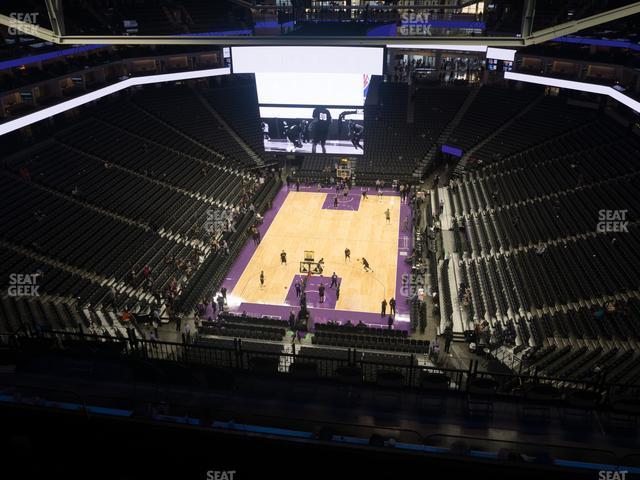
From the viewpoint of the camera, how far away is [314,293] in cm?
2562

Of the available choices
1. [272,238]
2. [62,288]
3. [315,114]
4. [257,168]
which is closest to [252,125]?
[257,168]

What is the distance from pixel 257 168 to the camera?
39.9 metres

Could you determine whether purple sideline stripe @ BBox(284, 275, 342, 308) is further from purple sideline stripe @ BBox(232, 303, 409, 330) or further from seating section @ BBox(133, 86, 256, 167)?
seating section @ BBox(133, 86, 256, 167)

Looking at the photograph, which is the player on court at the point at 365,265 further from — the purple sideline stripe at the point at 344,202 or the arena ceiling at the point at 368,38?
the arena ceiling at the point at 368,38

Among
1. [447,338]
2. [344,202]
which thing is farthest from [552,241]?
[344,202]

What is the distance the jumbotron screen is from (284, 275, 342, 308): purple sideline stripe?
43.7 feet

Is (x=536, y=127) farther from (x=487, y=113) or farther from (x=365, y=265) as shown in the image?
(x=365, y=265)

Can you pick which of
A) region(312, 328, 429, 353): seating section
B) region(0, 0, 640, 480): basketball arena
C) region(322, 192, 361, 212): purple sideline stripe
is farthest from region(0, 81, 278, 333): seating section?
region(312, 328, 429, 353): seating section

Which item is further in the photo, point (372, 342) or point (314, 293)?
point (314, 293)

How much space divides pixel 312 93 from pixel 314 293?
16.2 metres

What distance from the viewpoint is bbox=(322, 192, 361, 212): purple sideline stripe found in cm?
Result: 3559

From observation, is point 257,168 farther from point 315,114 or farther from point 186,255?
point 186,255

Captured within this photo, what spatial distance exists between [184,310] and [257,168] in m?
18.8

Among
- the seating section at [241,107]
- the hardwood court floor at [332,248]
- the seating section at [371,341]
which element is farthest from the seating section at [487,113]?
the seating section at [371,341]
